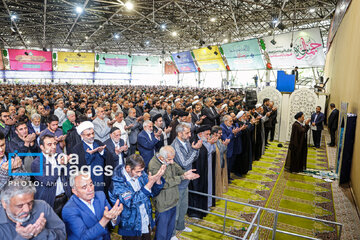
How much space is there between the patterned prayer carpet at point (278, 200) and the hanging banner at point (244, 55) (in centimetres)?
1346

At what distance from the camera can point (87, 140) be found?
10.8ft

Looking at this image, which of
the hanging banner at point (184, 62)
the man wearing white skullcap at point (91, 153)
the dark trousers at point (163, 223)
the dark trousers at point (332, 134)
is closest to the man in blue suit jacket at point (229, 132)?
the dark trousers at point (163, 223)

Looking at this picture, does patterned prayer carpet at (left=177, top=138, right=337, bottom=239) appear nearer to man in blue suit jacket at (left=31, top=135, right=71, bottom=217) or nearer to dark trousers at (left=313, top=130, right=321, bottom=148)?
dark trousers at (left=313, top=130, right=321, bottom=148)

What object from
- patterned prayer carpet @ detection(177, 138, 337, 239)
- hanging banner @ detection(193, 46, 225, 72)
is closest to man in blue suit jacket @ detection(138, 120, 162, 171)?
patterned prayer carpet @ detection(177, 138, 337, 239)

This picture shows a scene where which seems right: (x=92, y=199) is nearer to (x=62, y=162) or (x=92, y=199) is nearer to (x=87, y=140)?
(x=62, y=162)

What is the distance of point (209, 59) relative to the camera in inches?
952

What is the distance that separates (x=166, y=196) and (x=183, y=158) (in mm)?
665

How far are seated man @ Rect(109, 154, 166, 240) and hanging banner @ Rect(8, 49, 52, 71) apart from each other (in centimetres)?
2732

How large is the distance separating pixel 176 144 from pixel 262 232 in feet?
6.37

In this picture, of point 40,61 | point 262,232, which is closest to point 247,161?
point 262,232

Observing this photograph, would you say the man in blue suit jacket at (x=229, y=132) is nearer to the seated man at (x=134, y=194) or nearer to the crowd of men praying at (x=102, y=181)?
the crowd of men praying at (x=102, y=181)

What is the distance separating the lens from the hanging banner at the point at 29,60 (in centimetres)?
2547

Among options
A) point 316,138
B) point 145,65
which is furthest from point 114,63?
point 316,138

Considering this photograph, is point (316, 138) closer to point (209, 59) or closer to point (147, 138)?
point (147, 138)
